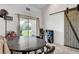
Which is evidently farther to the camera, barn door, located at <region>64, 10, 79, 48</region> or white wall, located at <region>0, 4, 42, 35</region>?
barn door, located at <region>64, 10, 79, 48</region>

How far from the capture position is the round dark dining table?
4.04ft

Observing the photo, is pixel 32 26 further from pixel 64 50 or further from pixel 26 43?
pixel 64 50

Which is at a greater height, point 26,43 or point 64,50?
point 26,43

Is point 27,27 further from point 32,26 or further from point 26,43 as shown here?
point 26,43

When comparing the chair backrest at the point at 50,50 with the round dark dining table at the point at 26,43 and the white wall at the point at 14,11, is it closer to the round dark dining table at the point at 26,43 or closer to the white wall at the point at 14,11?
the round dark dining table at the point at 26,43

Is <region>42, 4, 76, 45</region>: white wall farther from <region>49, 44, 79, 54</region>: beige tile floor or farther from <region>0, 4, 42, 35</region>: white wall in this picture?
<region>0, 4, 42, 35</region>: white wall

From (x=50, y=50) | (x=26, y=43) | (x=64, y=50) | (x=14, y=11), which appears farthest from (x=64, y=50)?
(x=14, y=11)

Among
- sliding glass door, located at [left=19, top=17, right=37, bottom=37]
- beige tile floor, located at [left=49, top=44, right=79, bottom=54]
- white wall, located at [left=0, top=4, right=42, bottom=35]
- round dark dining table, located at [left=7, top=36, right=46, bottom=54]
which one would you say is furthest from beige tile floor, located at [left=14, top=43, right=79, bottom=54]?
A: white wall, located at [left=0, top=4, right=42, bottom=35]

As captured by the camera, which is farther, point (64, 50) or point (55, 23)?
point (55, 23)

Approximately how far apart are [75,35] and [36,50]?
60 centimetres

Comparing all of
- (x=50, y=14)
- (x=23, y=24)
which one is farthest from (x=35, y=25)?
(x=50, y=14)

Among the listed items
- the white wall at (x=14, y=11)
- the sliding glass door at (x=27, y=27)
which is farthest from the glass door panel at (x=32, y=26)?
the white wall at (x=14, y=11)

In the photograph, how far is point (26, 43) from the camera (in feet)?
4.26

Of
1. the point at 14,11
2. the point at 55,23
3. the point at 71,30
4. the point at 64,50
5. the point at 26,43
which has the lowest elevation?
the point at 64,50
